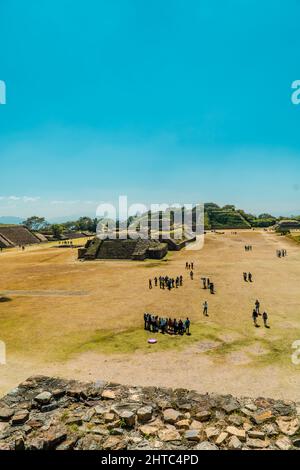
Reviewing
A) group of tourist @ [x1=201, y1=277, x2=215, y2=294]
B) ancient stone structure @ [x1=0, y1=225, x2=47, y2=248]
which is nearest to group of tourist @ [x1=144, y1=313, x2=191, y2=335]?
group of tourist @ [x1=201, y1=277, x2=215, y2=294]

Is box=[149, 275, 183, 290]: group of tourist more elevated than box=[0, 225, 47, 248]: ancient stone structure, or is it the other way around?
box=[0, 225, 47, 248]: ancient stone structure

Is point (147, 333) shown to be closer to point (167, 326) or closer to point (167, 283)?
point (167, 326)

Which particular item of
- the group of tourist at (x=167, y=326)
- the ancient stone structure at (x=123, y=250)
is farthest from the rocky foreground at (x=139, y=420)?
the ancient stone structure at (x=123, y=250)

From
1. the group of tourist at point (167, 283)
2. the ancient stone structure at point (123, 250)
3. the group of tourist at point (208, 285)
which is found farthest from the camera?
the ancient stone structure at point (123, 250)

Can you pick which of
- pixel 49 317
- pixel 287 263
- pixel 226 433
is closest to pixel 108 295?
pixel 49 317

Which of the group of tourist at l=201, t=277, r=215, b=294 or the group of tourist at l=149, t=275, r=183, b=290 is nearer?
the group of tourist at l=201, t=277, r=215, b=294

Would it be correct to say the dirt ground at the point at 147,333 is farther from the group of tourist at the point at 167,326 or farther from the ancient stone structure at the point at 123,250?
the ancient stone structure at the point at 123,250

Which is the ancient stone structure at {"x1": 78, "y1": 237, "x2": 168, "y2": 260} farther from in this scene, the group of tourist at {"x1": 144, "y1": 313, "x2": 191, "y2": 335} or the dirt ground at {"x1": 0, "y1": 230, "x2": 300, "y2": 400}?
the group of tourist at {"x1": 144, "y1": 313, "x2": 191, "y2": 335}

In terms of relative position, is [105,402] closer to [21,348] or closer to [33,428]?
[33,428]
